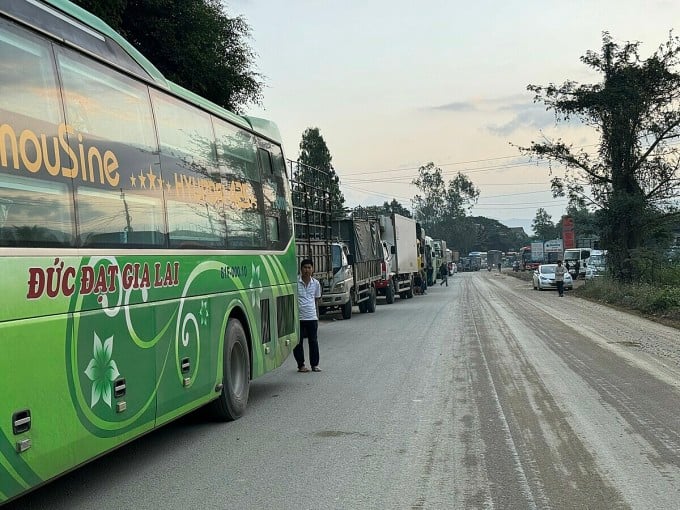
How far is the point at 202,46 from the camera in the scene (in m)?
21.8

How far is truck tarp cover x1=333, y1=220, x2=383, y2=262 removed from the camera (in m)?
26.8

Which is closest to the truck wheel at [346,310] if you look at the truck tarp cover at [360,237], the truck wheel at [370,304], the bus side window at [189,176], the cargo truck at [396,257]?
the truck tarp cover at [360,237]

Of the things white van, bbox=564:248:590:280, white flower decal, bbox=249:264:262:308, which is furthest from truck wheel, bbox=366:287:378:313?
white van, bbox=564:248:590:280

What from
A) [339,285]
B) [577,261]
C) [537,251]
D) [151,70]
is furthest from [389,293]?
[537,251]

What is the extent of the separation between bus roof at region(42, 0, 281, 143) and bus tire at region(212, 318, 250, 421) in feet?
8.03

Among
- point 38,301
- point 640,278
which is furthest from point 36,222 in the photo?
point 640,278

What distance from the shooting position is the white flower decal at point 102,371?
5484 millimetres

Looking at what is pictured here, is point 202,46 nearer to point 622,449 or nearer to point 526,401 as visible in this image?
point 526,401

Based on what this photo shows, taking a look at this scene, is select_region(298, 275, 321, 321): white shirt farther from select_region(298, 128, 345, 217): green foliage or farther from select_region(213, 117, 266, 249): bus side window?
select_region(298, 128, 345, 217): green foliage

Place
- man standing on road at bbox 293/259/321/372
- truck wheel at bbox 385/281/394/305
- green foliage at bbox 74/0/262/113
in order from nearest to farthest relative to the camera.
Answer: man standing on road at bbox 293/259/321/372
green foliage at bbox 74/0/262/113
truck wheel at bbox 385/281/394/305

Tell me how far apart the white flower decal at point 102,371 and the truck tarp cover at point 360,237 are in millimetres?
20807

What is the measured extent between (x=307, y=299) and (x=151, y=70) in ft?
18.5

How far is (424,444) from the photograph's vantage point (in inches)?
290

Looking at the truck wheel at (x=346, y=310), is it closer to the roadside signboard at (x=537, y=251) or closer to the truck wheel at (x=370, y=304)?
the truck wheel at (x=370, y=304)
